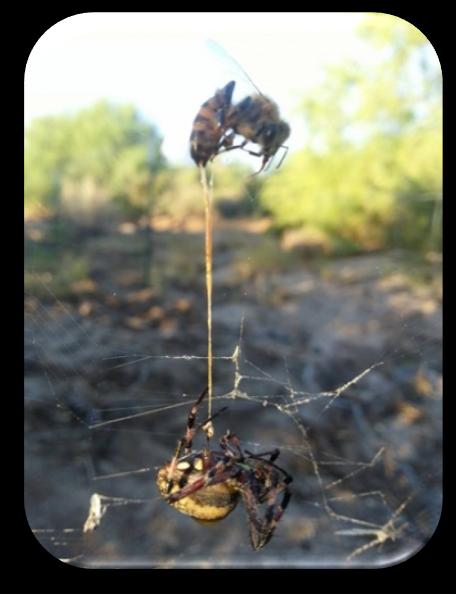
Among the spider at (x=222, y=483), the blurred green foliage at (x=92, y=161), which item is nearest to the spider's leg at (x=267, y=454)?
the spider at (x=222, y=483)

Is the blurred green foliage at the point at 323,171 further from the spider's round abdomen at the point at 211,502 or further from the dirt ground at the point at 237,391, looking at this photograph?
the spider's round abdomen at the point at 211,502

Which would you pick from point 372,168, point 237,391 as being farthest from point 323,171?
point 237,391

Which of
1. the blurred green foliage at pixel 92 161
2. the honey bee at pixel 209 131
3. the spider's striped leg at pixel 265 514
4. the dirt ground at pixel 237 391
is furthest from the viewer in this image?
the blurred green foliage at pixel 92 161

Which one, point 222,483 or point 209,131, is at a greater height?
point 209,131

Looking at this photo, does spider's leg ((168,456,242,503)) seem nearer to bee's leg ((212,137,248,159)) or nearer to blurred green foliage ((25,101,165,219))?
bee's leg ((212,137,248,159))

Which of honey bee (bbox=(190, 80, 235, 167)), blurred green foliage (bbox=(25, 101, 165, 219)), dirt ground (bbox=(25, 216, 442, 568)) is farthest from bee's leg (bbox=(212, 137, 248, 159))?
blurred green foliage (bbox=(25, 101, 165, 219))

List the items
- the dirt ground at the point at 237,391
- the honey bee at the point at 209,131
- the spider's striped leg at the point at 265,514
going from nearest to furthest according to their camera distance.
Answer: the honey bee at the point at 209,131, the spider's striped leg at the point at 265,514, the dirt ground at the point at 237,391

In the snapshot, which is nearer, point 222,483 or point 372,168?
point 222,483

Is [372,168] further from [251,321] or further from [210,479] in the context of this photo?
[210,479]
